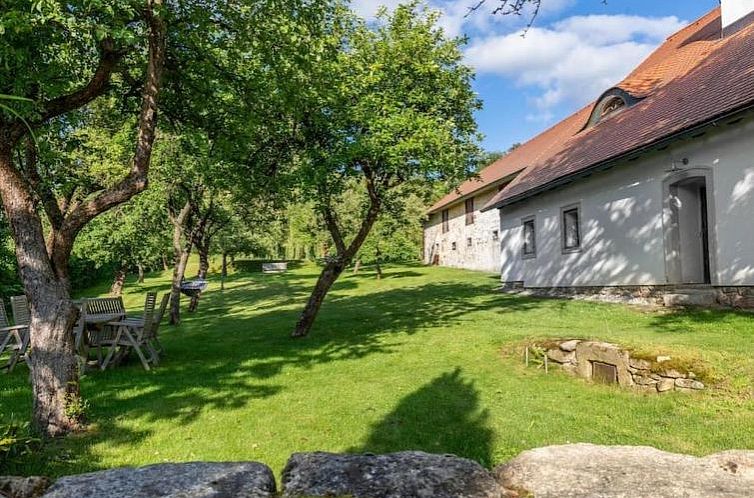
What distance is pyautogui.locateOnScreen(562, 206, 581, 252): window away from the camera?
1612 cm

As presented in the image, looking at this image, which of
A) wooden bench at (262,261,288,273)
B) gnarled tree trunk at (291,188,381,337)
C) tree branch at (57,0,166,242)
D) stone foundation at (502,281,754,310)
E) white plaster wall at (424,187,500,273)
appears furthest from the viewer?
wooden bench at (262,261,288,273)

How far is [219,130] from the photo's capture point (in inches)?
330

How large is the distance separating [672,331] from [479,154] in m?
5.37

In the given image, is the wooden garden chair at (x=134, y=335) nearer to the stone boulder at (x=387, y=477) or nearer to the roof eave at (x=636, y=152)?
the stone boulder at (x=387, y=477)

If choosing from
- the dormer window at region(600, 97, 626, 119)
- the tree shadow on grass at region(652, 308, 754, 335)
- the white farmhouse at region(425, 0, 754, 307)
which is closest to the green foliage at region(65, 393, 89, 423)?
the tree shadow on grass at region(652, 308, 754, 335)

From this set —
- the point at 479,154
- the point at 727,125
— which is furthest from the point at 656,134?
the point at 479,154

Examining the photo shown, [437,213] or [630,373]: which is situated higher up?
[437,213]

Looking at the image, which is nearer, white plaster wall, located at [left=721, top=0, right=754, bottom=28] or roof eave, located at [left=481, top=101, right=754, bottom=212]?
roof eave, located at [left=481, top=101, right=754, bottom=212]

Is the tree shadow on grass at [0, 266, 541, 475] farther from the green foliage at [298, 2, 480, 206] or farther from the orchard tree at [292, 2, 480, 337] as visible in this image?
the green foliage at [298, 2, 480, 206]

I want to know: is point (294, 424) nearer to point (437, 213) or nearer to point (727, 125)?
point (727, 125)

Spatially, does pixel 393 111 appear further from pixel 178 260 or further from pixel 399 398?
pixel 178 260

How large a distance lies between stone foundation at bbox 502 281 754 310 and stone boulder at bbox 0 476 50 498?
1203cm

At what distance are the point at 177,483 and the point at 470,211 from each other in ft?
106

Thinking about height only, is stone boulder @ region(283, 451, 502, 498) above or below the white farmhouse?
below
